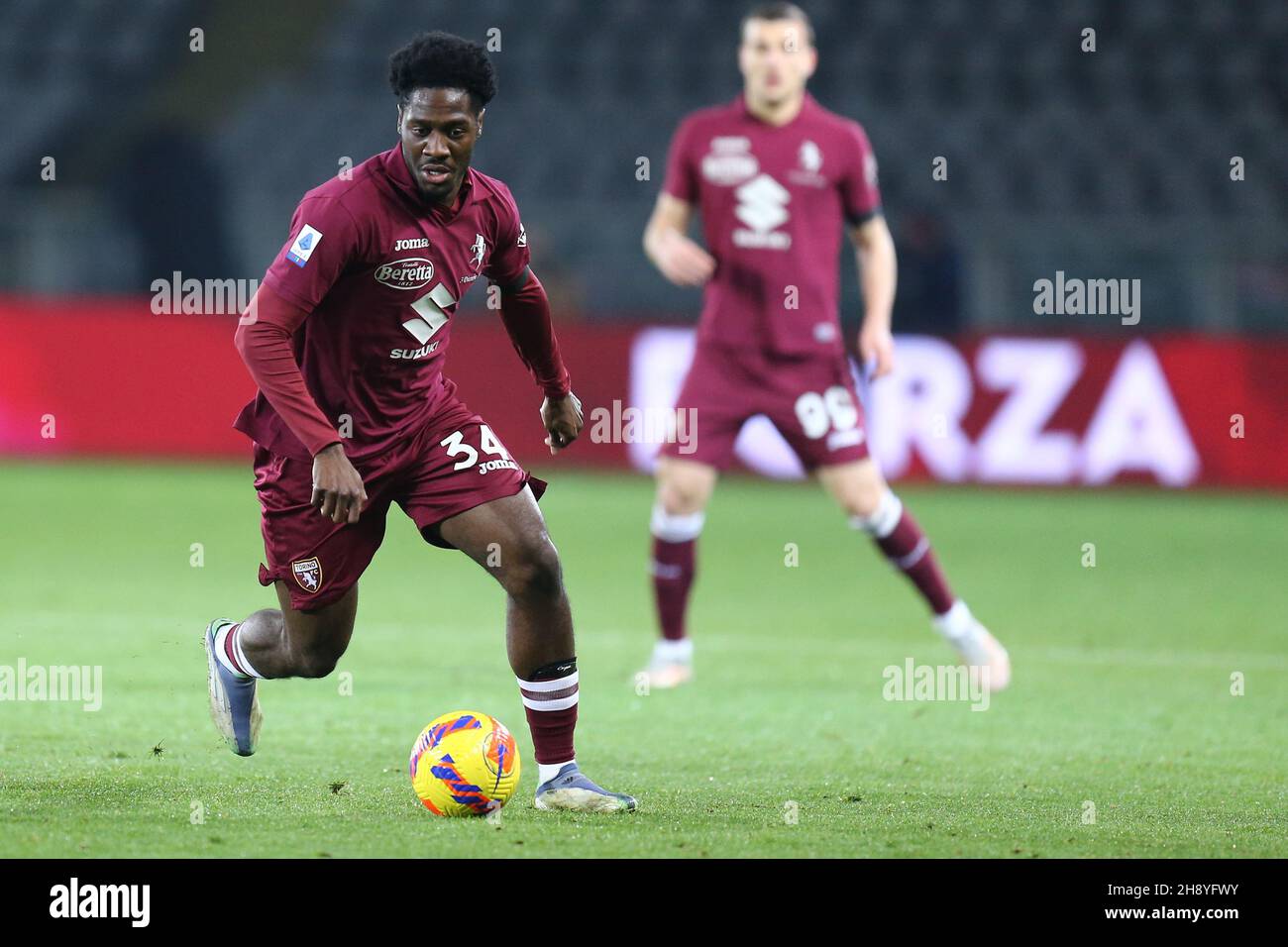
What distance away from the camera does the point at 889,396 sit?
14.6 m

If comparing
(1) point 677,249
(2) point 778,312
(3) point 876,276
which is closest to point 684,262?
(1) point 677,249

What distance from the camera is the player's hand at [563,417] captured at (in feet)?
18.2

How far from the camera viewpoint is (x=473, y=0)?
21234mm

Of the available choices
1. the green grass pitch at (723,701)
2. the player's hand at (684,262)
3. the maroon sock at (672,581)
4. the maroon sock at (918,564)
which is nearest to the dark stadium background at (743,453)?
the green grass pitch at (723,701)

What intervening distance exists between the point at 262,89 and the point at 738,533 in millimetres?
11252

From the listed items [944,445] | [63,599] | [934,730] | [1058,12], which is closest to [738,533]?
[944,445]

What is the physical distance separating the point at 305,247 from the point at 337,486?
603mm

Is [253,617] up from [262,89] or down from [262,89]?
down

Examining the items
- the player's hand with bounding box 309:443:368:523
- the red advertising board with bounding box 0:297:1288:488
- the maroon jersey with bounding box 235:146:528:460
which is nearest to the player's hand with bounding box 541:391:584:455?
the maroon jersey with bounding box 235:146:528:460

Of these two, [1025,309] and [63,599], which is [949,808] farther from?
[1025,309]

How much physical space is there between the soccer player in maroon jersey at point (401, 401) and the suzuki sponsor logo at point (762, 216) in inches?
88.4

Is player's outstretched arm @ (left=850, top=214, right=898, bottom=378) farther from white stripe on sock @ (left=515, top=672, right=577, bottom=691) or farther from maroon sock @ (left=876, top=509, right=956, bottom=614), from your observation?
white stripe on sock @ (left=515, top=672, right=577, bottom=691)

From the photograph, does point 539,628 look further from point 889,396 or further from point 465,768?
point 889,396

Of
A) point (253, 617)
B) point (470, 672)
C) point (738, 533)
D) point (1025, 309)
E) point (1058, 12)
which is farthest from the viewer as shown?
point (1058, 12)
